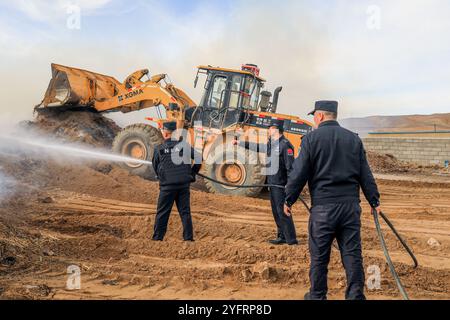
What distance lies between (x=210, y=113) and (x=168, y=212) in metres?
5.47

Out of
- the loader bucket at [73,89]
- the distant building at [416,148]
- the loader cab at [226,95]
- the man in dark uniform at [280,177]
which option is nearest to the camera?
the man in dark uniform at [280,177]

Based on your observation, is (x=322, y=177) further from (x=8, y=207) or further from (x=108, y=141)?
(x=108, y=141)

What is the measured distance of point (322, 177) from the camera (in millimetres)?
4270

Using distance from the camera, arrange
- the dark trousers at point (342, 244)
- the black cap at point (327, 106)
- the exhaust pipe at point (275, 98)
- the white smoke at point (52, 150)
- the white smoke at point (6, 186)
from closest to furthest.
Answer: the dark trousers at point (342, 244) < the black cap at point (327, 106) < the white smoke at point (6, 186) < the exhaust pipe at point (275, 98) < the white smoke at point (52, 150)

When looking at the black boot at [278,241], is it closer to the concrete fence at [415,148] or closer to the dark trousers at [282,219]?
the dark trousers at [282,219]

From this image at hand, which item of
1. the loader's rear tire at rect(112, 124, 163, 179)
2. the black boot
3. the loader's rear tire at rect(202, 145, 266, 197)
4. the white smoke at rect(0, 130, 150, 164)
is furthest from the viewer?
the loader's rear tire at rect(112, 124, 163, 179)

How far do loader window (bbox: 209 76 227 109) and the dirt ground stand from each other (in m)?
2.59

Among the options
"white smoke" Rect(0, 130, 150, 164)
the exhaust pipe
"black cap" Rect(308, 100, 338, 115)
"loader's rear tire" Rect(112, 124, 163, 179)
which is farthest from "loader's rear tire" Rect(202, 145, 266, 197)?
"black cap" Rect(308, 100, 338, 115)

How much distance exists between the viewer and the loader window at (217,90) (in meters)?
11.8

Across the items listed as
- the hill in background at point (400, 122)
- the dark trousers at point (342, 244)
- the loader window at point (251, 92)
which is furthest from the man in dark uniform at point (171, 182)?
the hill in background at point (400, 122)

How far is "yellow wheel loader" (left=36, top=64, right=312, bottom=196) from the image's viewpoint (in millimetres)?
11414

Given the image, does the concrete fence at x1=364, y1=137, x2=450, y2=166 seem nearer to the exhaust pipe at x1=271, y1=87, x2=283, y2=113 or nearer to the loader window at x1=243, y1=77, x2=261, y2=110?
the exhaust pipe at x1=271, y1=87, x2=283, y2=113

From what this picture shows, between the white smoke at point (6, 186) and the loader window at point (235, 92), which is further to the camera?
the loader window at point (235, 92)

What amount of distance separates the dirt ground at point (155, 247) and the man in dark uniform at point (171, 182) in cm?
31
